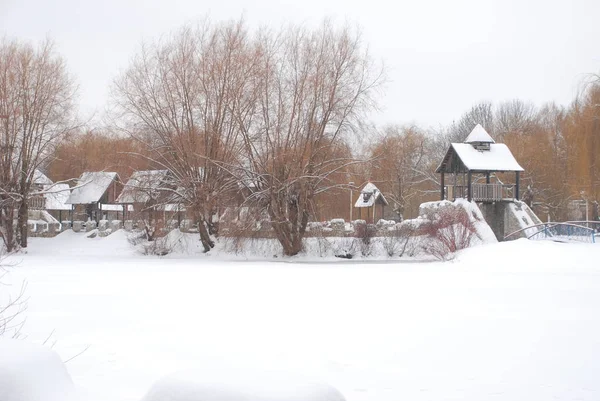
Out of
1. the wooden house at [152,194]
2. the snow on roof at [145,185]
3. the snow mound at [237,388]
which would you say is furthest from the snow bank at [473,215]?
the snow mound at [237,388]

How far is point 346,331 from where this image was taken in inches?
453

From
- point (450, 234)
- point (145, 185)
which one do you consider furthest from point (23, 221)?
point (450, 234)

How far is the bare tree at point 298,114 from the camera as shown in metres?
34.9

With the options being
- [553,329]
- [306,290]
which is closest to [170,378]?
[553,329]

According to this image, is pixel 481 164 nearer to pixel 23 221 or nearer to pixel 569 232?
pixel 569 232

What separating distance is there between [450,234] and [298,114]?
10244 millimetres

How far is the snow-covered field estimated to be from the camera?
8328 mm

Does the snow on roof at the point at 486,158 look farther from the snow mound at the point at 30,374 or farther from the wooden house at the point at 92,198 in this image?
the snow mound at the point at 30,374

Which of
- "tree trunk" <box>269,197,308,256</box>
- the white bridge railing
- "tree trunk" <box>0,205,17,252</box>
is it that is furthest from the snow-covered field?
"tree trunk" <box>0,205,17,252</box>

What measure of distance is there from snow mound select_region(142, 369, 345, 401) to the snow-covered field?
3.95 meters

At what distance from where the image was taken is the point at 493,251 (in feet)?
91.8

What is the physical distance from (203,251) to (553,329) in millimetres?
28711

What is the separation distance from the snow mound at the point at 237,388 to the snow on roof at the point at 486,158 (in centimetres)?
3665

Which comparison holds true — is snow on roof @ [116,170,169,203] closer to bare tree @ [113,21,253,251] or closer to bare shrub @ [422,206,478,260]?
bare tree @ [113,21,253,251]
